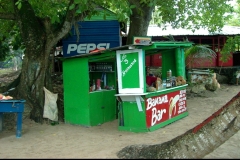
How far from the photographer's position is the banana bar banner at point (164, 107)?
762 centimetres

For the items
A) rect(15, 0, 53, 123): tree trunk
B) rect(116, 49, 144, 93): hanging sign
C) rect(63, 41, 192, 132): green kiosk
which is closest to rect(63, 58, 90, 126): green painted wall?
rect(63, 41, 192, 132): green kiosk

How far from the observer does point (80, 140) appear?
707cm

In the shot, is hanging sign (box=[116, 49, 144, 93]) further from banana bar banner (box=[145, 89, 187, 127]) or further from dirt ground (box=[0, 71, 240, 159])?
dirt ground (box=[0, 71, 240, 159])

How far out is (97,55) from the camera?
8234 mm

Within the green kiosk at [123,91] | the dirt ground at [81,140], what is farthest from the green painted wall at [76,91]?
the dirt ground at [81,140]

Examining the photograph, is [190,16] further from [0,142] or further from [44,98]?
[0,142]

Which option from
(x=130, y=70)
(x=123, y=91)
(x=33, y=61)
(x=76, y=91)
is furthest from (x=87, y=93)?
(x=33, y=61)

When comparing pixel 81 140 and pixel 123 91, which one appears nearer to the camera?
pixel 81 140

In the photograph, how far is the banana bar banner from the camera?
7620 millimetres

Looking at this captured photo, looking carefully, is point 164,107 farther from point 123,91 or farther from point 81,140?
point 81,140

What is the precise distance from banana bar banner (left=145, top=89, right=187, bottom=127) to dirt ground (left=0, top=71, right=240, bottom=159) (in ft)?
0.93

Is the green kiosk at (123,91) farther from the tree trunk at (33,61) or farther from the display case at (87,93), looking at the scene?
the tree trunk at (33,61)

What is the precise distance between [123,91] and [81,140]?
156cm

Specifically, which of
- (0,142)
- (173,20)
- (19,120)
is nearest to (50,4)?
(19,120)
